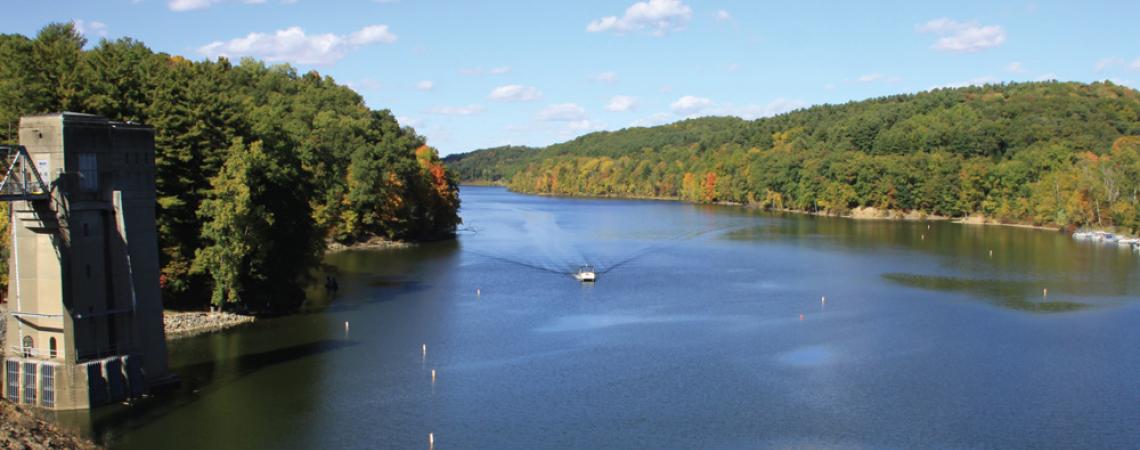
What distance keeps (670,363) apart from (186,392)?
19.8 m

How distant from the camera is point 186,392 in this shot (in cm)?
3469

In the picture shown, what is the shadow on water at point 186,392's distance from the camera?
3050 centimetres

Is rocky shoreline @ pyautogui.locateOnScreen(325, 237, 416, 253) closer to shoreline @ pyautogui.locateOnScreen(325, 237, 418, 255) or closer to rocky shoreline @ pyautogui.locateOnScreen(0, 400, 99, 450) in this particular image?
shoreline @ pyautogui.locateOnScreen(325, 237, 418, 255)

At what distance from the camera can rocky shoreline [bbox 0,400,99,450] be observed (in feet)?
80.2

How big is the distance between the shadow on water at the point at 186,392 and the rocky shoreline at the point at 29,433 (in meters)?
1.89

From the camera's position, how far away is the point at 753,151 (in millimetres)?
180250

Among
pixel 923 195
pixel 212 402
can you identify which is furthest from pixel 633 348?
pixel 923 195

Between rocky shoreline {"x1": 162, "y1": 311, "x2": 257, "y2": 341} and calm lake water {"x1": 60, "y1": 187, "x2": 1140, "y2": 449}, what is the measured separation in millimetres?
1153

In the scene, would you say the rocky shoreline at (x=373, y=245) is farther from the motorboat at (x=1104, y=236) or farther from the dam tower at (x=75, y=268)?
the motorboat at (x=1104, y=236)

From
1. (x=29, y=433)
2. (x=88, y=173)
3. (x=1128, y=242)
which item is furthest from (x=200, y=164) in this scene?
(x=1128, y=242)

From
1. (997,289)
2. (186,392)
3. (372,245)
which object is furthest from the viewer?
(372,245)

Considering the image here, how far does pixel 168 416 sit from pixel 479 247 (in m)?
55.9

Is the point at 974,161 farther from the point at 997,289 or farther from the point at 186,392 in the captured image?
the point at 186,392

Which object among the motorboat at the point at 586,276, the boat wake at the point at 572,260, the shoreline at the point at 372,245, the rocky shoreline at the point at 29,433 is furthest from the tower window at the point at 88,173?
the shoreline at the point at 372,245
